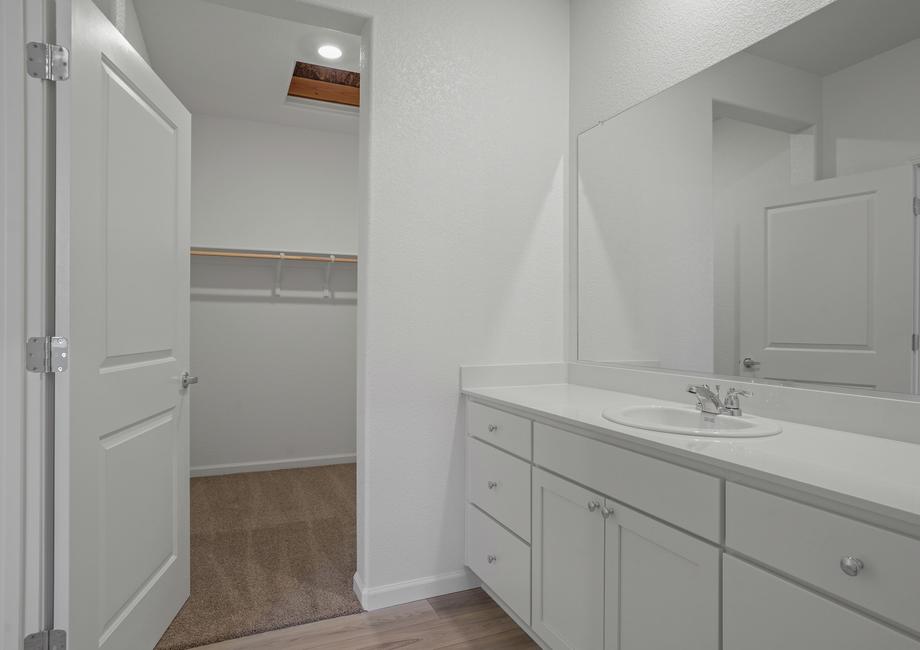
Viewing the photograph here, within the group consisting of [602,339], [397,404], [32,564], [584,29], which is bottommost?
[32,564]

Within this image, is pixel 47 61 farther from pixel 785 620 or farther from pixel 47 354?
pixel 785 620

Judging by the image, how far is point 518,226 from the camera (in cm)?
233

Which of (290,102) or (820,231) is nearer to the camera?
(820,231)

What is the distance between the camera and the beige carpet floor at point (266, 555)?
197 cm

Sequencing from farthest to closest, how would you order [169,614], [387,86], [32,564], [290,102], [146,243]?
[290,102] < [387,86] < [169,614] < [146,243] < [32,564]

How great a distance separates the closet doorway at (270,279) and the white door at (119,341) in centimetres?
96

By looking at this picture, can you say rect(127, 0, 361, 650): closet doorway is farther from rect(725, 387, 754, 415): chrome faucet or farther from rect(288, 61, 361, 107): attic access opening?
rect(725, 387, 754, 415): chrome faucet

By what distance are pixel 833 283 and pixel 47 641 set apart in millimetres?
2215

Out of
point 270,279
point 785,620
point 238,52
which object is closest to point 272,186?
point 270,279

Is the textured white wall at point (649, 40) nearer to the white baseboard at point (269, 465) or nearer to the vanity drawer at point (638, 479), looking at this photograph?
the vanity drawer at point (638, 479)

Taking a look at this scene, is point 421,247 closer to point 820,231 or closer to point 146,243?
point 146,243

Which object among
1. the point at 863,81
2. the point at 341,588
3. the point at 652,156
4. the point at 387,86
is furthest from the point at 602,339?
the point at 341,588

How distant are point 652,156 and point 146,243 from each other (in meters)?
1.83

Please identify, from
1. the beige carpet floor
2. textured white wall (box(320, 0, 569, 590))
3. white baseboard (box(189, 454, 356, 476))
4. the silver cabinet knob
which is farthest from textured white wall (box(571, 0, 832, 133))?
white baseboard (box(189, 454, 356, 476))
